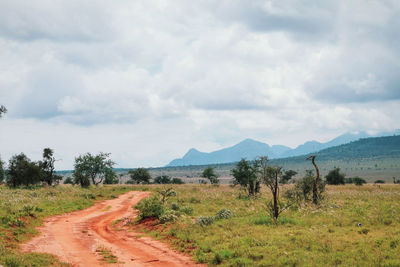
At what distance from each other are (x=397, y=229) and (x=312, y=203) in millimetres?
11636

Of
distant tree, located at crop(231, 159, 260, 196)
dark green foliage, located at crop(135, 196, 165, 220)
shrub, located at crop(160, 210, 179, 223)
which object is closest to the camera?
shrub, located at crop(160, 210, 179, 223)

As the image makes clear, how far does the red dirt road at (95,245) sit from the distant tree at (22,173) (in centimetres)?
3442

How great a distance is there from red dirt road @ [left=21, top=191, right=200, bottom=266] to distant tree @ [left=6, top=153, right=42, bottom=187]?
34420mm

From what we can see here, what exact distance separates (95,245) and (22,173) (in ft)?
147

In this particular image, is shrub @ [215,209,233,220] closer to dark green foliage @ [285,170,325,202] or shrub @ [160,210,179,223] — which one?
shrub @ [160,210,179,223]

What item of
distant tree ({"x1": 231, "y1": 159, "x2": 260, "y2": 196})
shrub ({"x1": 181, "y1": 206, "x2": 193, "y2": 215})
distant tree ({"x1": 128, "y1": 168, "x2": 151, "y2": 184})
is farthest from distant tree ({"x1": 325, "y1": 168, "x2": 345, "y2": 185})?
shrub ({"x1": 181, "y1": 206, "x2": 193, "y2": 215})

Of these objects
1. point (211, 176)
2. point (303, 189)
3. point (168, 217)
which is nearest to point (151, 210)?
point (168, 217)

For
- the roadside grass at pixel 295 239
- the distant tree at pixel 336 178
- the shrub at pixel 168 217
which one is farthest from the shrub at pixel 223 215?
the distant tree at pixel 336 178

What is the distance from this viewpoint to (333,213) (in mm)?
22891

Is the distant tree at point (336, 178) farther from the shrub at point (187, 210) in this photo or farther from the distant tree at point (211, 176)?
the shrub at point (187, 210)

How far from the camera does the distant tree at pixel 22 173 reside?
53.1 m

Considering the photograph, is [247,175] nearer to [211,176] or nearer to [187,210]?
[187,210]

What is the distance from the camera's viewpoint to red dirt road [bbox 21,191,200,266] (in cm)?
1333

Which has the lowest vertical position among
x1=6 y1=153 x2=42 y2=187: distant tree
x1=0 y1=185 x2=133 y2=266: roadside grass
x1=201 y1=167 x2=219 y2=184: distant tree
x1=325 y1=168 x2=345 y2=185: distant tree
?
x1=325 y1=168 x2=345 y2=185: distant tree
